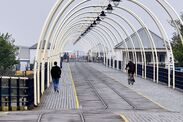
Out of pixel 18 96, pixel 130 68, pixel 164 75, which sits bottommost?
pixel 18 96

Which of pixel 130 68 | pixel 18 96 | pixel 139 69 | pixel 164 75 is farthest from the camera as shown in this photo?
pixel 139 69

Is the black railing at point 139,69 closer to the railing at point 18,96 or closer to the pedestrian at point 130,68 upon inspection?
the pedestrian at point 130,68

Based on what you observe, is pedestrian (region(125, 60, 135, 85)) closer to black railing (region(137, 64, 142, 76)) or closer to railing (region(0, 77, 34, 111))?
black railing (region(137, 64, 142, 76))

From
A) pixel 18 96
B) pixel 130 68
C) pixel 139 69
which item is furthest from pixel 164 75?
pixel 18 96

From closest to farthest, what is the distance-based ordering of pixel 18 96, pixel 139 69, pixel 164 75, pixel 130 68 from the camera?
pixel 18 96 < pixel 130 68 < pixel 164 75 < pixel 139 69

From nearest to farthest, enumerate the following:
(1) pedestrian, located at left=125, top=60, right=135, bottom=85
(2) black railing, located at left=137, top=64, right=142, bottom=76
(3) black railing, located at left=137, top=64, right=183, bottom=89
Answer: (3) black railing, located at left=137, top=64, right=183, bottom=89 < (1) pedestrian, located at left=125, top=60, right=135, bottom=85 < (2) black railing, located at left=137, top=64, right=142, bottom=76

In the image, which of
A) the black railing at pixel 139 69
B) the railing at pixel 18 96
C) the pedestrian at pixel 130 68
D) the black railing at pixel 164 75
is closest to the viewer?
the railing at pixel 18 96

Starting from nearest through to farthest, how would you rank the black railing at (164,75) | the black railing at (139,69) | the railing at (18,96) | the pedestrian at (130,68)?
the railing at (18,96) < the black railing at (164,75) < the pedestrian at (130,68) < the black railing at (139,69)

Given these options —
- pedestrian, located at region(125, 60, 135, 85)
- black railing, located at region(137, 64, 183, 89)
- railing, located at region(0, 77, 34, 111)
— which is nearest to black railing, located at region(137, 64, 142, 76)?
black railing, located at region(137, 64, 183, 89)

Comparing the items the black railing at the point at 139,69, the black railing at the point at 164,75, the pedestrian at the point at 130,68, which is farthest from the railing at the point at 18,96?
the black railing at the point at 139,69

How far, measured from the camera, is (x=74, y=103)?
19859mm

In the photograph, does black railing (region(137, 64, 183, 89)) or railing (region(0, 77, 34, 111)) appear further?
black railing (region(137, 64, 183, 89))

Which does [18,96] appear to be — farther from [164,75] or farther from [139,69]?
[139,69]

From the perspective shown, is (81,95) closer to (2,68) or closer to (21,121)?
(21,121)
